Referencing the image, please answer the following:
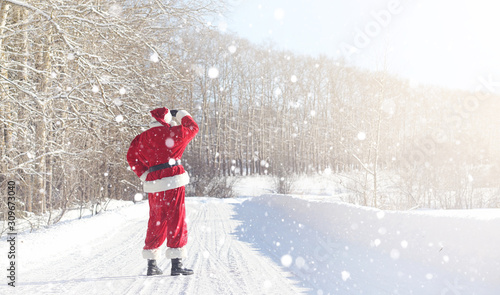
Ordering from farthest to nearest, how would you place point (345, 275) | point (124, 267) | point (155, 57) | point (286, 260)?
point (155, 57) < point (286, 260) < point (124, 267) < point (345, 275)

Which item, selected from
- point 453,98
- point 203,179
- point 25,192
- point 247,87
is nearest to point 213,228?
point 25,192

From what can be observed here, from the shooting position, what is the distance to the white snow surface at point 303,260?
3.25 metres

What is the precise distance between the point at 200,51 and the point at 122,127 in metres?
24.2

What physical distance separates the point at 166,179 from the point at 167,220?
465mm

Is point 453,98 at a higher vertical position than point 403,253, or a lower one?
higher

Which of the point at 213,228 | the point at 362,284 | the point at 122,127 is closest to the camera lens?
the point at 362,284

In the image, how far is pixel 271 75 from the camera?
37.2 m

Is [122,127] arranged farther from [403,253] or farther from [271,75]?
[271,75]

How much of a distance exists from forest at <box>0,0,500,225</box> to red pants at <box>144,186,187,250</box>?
8.87ft

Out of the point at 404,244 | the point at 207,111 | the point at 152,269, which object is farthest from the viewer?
the point at 207,111

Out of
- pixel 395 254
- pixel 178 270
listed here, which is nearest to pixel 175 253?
pixel 178 270

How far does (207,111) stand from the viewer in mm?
32531

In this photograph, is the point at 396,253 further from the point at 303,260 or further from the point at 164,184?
the point at 164,184

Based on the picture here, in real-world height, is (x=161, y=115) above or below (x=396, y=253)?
above
